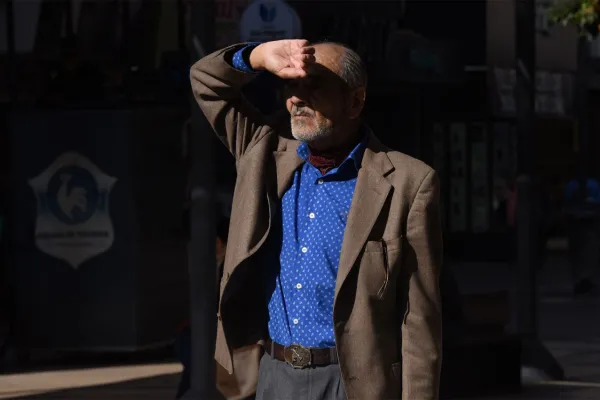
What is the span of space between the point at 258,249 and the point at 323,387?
0.41 m

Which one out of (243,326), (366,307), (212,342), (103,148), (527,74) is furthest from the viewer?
(103,148)

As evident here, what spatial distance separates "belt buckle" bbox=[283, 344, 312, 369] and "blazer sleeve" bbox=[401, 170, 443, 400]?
0.26m

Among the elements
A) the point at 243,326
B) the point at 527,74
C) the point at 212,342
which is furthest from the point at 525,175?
the point at 243,326

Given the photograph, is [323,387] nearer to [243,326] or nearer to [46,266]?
[243,326]

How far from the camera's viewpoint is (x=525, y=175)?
10.5 metres

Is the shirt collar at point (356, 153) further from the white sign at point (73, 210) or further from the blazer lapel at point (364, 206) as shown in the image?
the white sign at point (73, 210)

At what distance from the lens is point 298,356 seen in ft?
13.6

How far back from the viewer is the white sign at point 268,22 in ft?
35.3

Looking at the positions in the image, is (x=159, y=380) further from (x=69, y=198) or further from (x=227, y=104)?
(x=227, y=104)

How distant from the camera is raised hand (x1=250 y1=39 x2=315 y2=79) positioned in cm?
401

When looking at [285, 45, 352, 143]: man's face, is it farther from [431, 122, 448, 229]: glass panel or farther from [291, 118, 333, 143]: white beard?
[431, 122, 448, 229]: glass panel

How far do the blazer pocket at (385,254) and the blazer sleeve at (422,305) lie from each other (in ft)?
0.14

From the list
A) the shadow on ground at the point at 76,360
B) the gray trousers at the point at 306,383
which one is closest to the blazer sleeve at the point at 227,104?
the gray trousers at the point at 306,383

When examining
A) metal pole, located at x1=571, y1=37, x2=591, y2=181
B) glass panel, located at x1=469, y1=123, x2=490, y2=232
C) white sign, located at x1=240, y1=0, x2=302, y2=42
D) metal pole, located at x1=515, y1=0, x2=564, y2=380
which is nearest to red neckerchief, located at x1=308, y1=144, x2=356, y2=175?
metal pole, located at x1=515, y1=0, x2=564, y2=380
